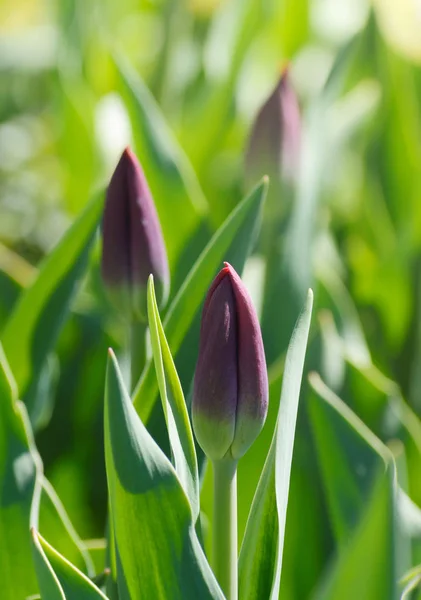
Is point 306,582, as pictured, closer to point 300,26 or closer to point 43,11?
point 300,26

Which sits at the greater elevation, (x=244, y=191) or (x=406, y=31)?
(x=406, y=31)

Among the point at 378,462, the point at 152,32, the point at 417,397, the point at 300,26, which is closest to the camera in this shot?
the point at 378,462

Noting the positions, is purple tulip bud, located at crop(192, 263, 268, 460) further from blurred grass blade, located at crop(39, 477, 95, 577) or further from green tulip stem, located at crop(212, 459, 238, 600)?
blurred grass blade, located at crop(39, 477, 95, 577)

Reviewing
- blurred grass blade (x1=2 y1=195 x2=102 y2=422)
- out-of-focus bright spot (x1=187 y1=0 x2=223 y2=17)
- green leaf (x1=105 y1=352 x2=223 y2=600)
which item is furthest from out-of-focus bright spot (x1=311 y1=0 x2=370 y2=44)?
green leaf (x1=105 y1=352 x2=223 y2=600)

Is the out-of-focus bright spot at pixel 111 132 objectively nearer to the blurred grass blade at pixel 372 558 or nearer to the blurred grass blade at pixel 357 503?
the blurred grass blade at pixel 357 503

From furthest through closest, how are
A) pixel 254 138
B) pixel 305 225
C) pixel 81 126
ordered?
1. pixel 81 126
2. pixel 305 225
3. pixel 254 138

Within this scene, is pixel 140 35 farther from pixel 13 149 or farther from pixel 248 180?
pixel 248 180

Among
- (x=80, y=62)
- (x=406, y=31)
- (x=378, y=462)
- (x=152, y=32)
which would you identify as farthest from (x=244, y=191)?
(x=152, y=32)

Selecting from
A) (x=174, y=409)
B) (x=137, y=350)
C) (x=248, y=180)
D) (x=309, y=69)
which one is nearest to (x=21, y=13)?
(x=309, y=69)
